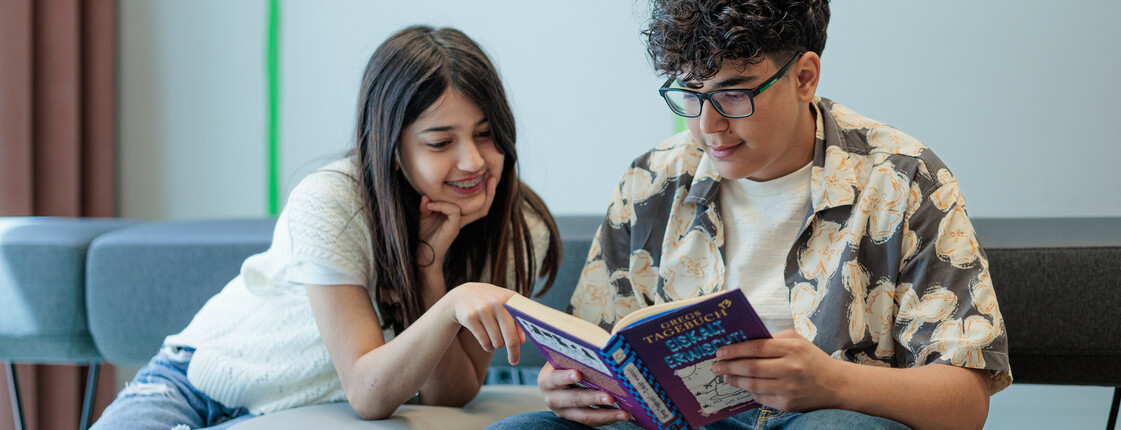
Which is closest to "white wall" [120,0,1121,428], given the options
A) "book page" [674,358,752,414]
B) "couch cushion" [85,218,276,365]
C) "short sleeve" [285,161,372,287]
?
"short sleeve" [285,161,372,287]

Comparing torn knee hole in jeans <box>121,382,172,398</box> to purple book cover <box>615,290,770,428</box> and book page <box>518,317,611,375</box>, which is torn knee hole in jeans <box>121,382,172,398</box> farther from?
purple book cover <box>615,290,770,428</box>

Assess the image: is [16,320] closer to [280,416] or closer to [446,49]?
[280,416]

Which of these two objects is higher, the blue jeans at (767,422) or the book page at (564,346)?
the book page at (564,346)

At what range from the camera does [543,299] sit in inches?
71.2

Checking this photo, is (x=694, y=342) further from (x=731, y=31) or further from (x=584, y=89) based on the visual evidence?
(x=584, y=89)

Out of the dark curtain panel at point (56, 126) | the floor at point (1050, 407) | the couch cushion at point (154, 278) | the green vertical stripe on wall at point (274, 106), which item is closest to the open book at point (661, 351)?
the couch cushion at point (154, 278)

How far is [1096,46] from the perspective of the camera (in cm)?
194

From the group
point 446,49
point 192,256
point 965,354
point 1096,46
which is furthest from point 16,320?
point 1096,46

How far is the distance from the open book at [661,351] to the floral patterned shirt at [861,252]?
0.77 ft

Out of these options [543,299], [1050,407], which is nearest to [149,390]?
[543,299]

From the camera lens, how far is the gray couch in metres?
1.51

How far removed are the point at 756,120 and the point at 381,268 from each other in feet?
2.09

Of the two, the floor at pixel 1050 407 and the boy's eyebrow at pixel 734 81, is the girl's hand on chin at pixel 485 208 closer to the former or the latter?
the boy's eyebrow at pixel 734 81

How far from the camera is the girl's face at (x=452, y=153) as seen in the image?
134cm
